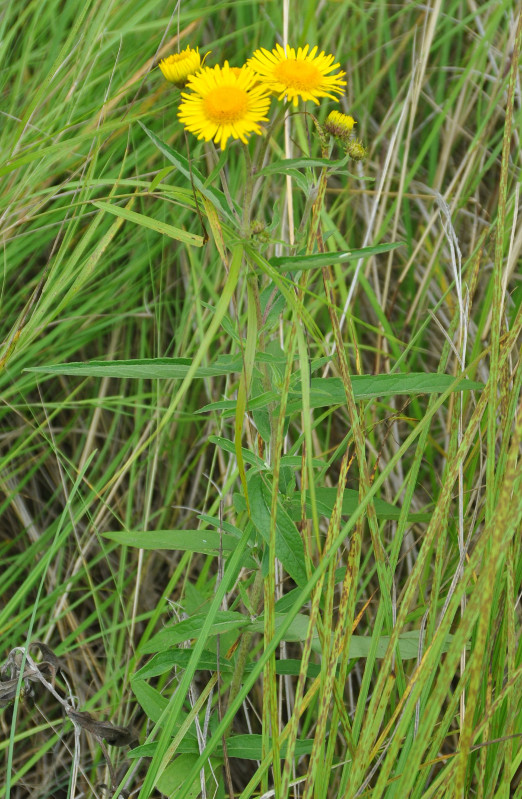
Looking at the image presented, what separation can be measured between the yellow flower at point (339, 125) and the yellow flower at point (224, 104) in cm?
10

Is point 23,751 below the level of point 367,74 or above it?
below

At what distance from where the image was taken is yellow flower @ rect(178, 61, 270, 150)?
725mm

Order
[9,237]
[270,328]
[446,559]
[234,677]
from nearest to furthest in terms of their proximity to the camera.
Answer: [270,328], [234,677], [446,559], [9,237]

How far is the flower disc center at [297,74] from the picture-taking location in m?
0.75

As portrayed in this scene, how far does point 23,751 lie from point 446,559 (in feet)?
2.72

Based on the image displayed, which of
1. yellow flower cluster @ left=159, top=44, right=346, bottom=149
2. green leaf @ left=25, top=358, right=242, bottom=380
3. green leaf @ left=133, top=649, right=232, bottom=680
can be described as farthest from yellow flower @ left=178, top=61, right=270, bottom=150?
green leaf @ left=133, top=649, right=232, bottom=680

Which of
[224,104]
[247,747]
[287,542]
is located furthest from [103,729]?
[224,104]

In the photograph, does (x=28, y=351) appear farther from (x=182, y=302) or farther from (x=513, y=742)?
(x=513, y=742)

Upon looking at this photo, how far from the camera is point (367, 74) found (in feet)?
4.91

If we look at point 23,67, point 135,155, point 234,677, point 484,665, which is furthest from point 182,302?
point 484,665

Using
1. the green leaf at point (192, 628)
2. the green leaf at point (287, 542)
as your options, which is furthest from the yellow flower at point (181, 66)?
the green leaf at point (192, 628)

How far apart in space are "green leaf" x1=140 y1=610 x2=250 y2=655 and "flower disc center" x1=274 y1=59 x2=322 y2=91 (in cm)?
59

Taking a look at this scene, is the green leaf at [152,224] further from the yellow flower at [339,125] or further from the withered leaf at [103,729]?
the withered leaf at [103,729]

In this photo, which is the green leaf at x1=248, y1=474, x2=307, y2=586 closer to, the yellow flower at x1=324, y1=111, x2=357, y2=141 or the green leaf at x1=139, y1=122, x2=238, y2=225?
the green leaf at x1=139, y1=122, x2=238, y2=225
